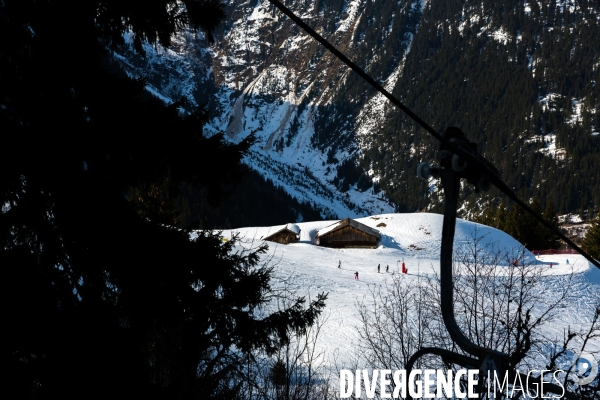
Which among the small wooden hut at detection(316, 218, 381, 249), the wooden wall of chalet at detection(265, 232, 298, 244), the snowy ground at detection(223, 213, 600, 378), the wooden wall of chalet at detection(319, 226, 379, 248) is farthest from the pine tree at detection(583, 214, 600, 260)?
the wooden wall of chalet at detection(265, 232, 298, 244)

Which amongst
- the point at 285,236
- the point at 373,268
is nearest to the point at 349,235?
the point at 285,236

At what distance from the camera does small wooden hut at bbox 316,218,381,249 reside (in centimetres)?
5125

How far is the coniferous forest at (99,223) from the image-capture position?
4.02m

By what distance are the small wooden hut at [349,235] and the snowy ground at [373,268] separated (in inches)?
51.2

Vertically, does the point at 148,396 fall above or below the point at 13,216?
below

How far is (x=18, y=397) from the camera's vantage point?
3529 millimetres

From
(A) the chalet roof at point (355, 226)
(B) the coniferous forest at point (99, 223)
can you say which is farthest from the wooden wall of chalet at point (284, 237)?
(B) the coniferous forest at point (99, 223)

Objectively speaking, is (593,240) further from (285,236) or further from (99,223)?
(99,223)

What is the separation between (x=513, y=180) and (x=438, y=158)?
7836 inches

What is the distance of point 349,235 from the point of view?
2045 inches

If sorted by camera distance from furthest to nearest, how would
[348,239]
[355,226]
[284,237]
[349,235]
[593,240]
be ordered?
[593,240]
[284,237]
[348,239]
[349,235]
[355,226]

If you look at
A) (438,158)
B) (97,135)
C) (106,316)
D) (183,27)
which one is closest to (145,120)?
(97,135)

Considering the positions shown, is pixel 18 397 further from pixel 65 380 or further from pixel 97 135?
pixel 97 135

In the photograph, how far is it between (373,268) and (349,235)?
46.1 feet
